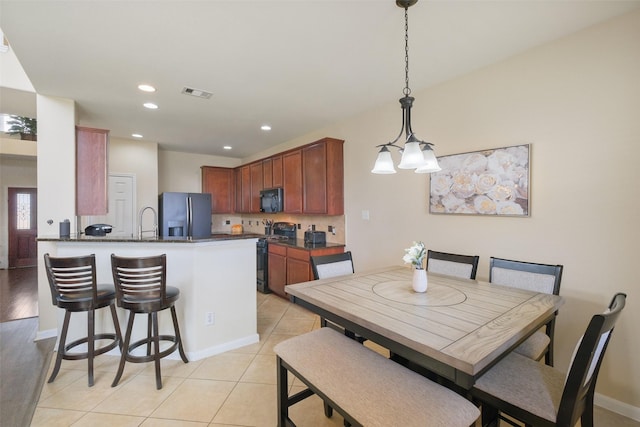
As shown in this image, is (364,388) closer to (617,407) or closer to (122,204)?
(617,407)

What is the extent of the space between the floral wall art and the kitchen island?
2037mm

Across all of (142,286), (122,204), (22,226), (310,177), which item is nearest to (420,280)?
(142,286)

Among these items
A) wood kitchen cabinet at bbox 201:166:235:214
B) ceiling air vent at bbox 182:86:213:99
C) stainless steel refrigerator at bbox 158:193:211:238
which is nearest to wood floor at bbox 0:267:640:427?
stainless steel refrigerator at bbox 158:193:211:238

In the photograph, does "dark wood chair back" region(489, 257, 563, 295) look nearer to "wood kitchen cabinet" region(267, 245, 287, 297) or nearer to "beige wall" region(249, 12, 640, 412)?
"beige wall" region(249, 12, 640, 412)

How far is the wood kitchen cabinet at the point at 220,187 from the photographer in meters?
6.23

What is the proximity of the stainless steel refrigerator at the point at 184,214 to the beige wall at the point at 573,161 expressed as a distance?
148 inches

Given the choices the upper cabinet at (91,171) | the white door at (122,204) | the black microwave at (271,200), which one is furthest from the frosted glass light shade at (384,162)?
the white door at (122,204)

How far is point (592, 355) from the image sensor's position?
1.08 m

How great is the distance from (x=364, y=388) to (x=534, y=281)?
1.50 m

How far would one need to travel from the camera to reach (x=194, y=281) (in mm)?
2613

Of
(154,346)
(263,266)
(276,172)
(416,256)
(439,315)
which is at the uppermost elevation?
(276,172)

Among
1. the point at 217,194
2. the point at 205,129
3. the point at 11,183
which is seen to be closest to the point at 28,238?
the point at 11,183

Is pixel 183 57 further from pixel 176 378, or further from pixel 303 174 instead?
pixel 176 378

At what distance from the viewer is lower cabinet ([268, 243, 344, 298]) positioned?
390 centimetres
